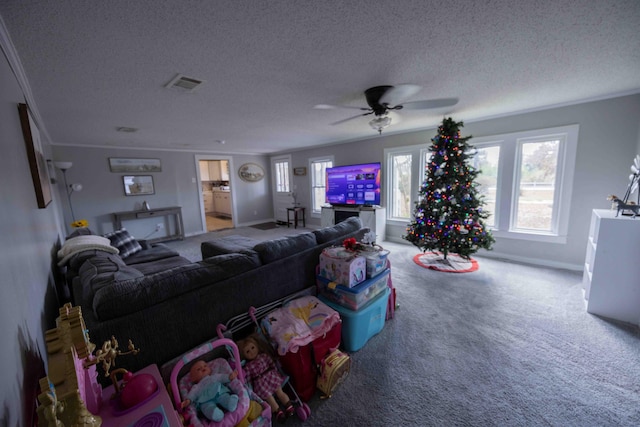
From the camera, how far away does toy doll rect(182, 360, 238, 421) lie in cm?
107

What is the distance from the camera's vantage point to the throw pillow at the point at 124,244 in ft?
9.92

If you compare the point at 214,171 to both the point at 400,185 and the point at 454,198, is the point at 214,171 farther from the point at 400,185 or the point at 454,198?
the point at 454,198

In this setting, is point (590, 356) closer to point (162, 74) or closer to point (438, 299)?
point (438, 299)

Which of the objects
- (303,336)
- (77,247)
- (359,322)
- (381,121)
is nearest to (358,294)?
(359,322)

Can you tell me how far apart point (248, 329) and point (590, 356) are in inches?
97.4

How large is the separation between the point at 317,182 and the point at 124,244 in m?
4.11

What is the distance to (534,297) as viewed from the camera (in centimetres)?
255

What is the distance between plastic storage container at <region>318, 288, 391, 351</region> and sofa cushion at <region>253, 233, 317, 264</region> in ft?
1.56

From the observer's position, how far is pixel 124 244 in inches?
122

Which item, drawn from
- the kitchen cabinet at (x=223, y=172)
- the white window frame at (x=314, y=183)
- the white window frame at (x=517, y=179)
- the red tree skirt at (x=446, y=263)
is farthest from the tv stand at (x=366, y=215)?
the kitchen cabinet at (x=223, y=172)

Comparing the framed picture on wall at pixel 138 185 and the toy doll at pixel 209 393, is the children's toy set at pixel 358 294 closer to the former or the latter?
the toy doll at pixel 209 393

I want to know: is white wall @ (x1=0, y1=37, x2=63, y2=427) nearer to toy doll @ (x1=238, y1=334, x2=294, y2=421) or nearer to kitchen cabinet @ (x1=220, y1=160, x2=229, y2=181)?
toy doll @ (x1=238, y1=334, x2=294, y2=421)

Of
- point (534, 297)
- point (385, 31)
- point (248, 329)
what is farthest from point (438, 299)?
point (385, 31)

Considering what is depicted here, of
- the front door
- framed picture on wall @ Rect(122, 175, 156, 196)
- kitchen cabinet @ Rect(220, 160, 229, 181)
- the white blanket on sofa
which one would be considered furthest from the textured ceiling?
kitchen cabinet @ Rect(220, 160, 229, 181)
